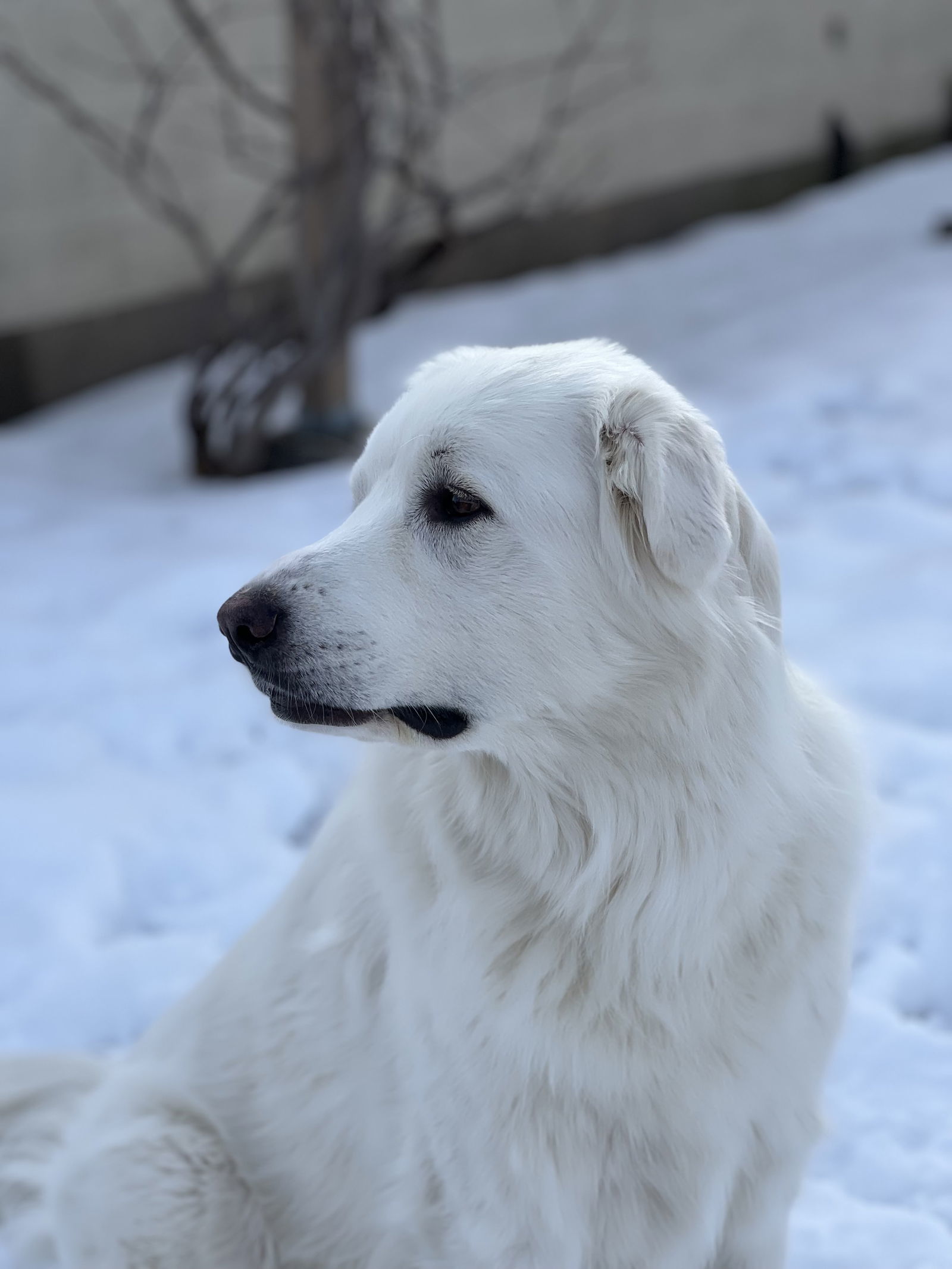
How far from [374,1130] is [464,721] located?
0.62m

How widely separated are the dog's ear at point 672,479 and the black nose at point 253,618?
0.45 meters

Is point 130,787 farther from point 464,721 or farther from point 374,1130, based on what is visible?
point 464,721

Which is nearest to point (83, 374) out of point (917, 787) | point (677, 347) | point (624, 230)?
point (677, 347)

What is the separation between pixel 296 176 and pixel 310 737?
9.31 feet

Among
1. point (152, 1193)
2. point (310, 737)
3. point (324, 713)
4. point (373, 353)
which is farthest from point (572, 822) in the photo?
point (373, 353)

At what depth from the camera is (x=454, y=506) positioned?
1.53 m

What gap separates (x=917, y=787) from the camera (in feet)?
9.38

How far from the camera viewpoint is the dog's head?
148cm

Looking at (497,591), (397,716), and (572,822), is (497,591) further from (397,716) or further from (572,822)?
(572,822)

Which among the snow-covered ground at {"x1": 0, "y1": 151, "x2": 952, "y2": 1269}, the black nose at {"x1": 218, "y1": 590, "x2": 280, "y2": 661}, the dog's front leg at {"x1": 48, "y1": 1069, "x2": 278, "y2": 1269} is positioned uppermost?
the black nose at {"x1": 218, "y1": 590, "x2": 280, "y2": 661}

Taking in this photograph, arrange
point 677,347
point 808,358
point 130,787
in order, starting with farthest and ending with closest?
point 677,347
point 808,358
point 130,787

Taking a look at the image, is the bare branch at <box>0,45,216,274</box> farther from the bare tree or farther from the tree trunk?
the tree trunk

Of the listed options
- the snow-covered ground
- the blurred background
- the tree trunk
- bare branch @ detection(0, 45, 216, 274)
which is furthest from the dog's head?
bare branch @ detection(0, 45, 216, 274)

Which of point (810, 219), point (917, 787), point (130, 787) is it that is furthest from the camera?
point (810, 219)
